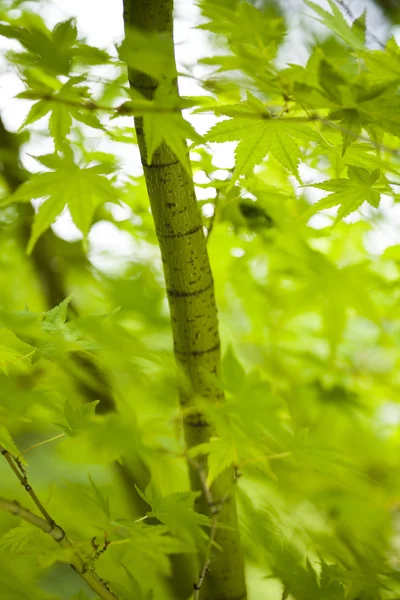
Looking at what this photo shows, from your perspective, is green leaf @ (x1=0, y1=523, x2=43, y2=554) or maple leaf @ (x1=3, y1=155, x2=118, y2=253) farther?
maple leaf @ (x1=3, y1=155, x2=118, y2=253)

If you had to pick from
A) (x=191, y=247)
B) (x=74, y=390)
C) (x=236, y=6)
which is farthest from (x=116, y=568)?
(x=236, y=6)

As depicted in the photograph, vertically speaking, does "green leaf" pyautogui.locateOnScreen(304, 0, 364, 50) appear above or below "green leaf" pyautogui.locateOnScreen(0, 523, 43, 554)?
above

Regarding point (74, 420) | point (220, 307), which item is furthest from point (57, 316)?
point (220, 307)

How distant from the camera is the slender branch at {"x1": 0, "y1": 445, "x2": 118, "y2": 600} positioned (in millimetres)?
418

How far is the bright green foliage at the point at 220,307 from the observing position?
0.47 meters

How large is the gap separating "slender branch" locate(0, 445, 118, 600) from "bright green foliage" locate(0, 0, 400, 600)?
18 millimetres

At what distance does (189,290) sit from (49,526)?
0.28 m

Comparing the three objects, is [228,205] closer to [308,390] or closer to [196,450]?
[196,450]

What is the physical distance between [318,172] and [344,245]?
0.36m

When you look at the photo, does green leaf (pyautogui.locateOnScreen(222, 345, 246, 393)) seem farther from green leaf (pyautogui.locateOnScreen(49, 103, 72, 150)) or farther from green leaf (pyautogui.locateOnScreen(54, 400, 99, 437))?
green leaf (pyautogui.locateOnScreen(49, 103, 72, 150))

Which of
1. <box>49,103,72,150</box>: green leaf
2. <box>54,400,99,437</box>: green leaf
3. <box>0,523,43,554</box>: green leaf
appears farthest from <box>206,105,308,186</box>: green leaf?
<box>0,523,43,554</box>: green leaf

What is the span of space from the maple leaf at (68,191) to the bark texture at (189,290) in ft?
0.34

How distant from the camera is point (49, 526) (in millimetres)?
440

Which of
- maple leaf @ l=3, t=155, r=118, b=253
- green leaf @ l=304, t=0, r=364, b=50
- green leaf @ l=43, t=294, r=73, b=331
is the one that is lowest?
green leaf @ l=43, t=294, r=73, b=331
